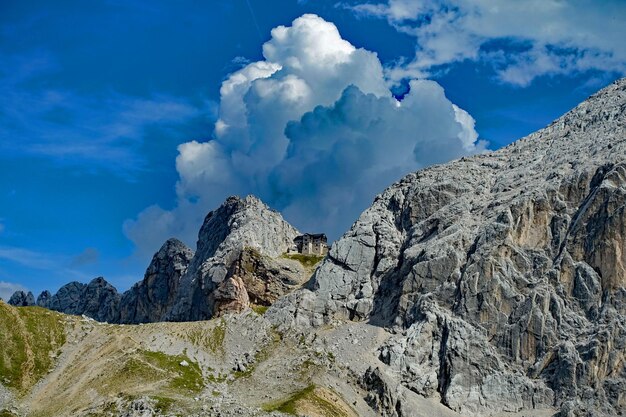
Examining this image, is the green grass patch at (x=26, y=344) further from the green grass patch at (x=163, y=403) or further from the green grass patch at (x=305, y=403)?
the green grass patch at (x=305, y=403)

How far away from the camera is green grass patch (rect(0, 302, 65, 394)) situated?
574 ft

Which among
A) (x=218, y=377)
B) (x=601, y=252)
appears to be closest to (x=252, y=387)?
(x=218, y=377)

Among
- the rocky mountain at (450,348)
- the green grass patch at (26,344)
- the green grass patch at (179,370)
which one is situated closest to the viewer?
the green grass patch at (179,370)

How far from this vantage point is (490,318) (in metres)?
188

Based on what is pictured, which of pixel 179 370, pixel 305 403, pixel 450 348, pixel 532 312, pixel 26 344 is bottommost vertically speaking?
pixel 305 403

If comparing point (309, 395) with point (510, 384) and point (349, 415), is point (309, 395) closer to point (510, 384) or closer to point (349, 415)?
point (349, 415)

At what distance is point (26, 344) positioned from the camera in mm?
184500

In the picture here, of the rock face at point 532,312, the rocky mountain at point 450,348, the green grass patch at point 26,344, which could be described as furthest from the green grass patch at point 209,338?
the rock face at point 532,312

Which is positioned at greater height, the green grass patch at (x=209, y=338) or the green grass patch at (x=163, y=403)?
the green grass patch at (x=209, y=338)

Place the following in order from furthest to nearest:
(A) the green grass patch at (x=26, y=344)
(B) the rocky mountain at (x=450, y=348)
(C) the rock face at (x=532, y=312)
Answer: (C) the rock face at (x=532, y=312), (A) the green grass patch at (x=26, y=344), (B) the rocky mountain at (x=450, y=348)

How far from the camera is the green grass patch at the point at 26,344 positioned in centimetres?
17488

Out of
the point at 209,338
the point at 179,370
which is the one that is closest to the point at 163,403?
the point at 179,370

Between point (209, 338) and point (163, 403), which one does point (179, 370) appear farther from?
point (163, 403)

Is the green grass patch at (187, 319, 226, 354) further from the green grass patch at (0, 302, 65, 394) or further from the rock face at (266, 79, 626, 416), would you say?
the rock face at (266, 79, 626, 416)
